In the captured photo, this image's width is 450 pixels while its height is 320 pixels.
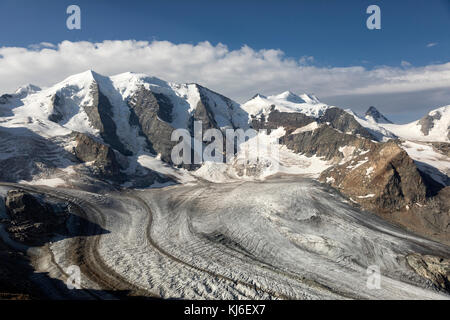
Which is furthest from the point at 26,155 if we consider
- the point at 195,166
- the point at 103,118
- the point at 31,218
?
the point at 195,166

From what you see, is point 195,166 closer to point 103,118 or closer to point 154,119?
point 154,119

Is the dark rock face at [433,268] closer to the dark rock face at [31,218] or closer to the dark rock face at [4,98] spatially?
the dark rock face at [31,218]

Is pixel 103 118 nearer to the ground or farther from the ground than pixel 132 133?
farther from the ground

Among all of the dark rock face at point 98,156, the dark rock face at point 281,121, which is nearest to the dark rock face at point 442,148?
the dark rock face at point 281,121

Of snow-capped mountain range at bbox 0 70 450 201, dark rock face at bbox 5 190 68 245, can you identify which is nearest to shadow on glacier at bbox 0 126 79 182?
snow-capped mountain range at bbox 0 70 450 201

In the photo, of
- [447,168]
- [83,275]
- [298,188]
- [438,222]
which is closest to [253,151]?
[298,188]

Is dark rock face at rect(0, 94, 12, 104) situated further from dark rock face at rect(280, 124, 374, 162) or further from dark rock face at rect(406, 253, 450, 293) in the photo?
dark rock face at rect(406, 253, 450, 293)
